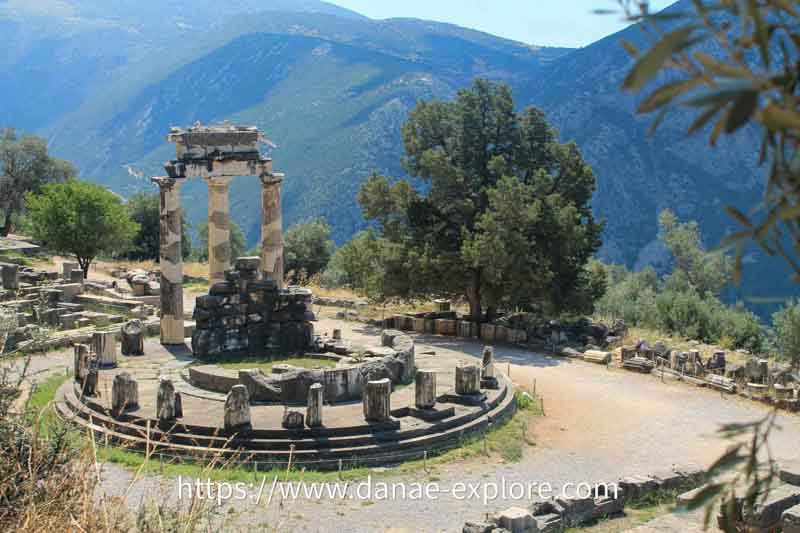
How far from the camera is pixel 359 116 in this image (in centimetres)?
10025

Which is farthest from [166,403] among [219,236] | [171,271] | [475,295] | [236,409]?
[475,295]

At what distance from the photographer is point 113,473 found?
13625mm

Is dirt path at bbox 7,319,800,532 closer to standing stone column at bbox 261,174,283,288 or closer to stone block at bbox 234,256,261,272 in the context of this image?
standing stone column at bbox 261,174,283,288

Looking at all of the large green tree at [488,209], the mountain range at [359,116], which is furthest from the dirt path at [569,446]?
the mountain range at [359,116]

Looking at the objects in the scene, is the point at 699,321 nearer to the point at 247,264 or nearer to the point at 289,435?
the point at 247,264

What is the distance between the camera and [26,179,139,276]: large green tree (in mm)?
34688

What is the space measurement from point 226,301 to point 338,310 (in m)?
10.8

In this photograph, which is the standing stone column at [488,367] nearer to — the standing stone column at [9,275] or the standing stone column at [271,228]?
the standing stone column at [271,228]

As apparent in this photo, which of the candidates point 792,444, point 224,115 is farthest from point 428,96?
point 792,444

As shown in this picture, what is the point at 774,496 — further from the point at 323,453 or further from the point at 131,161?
the point at 131,161

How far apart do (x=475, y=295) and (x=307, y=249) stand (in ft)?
57.1

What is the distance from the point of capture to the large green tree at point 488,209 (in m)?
24.9

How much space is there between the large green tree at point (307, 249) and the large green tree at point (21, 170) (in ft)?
54.6

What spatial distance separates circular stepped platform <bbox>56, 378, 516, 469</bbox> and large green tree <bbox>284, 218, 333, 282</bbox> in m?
26.0
